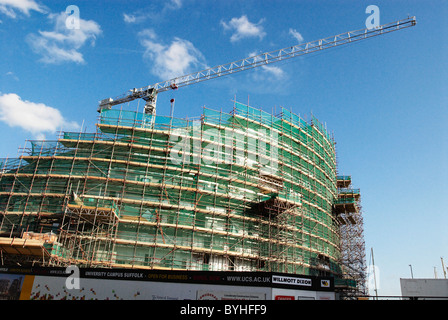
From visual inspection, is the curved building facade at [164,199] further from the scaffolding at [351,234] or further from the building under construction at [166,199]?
the scaffolding at [351,234]

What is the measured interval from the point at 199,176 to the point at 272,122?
11770mm

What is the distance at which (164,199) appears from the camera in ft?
98.2

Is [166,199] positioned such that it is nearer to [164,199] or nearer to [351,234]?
[164,199]

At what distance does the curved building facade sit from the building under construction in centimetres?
10

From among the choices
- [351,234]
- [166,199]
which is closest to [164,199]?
[166,199]

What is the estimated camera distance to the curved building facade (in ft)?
90.3

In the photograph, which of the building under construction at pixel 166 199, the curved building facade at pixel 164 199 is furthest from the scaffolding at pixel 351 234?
the curved building facade at pixel 164 199

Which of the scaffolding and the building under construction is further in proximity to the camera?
the scaffolding

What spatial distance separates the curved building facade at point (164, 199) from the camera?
2753cm

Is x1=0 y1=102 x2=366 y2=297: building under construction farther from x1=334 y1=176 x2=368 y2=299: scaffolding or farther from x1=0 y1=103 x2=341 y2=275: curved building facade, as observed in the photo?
x1=334 y1=176 x2=368 y2=299: scaffolding

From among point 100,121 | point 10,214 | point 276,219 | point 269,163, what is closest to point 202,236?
point 276,219

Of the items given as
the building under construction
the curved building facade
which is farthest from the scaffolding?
the curved building facade

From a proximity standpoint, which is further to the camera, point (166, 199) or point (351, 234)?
point (351, 234)

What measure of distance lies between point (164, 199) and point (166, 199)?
7.2 inches
